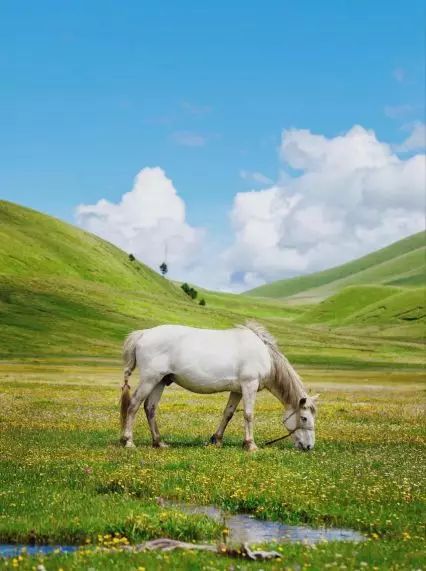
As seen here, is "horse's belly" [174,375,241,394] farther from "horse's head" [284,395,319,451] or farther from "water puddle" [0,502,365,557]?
"water puddle" [0,502,365,557]

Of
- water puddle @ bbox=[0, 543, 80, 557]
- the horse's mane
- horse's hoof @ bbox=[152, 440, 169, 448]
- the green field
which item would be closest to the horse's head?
the horse's mane

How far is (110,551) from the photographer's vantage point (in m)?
10.1

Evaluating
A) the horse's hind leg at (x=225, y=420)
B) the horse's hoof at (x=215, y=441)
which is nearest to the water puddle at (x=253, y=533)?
the horse's hoof at (x=215, y=441)

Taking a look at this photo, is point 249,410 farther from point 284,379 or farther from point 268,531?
point 268,531

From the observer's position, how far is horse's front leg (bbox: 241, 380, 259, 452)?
21531 mm

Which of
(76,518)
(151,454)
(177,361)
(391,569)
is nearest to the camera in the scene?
(391,569)

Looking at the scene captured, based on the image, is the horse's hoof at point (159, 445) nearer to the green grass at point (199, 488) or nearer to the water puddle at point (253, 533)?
the green grass at point (199, 488)

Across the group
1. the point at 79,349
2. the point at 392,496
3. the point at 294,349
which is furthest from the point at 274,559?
the point at 294,349

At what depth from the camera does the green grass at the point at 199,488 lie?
10.2 m

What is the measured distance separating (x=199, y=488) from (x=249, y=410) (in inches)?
272

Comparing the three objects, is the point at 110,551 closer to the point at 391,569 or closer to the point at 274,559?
the point at 274,559

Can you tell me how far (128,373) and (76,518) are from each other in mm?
10922

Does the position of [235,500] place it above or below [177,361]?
below

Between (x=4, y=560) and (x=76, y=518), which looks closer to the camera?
(x=4, y=560)
